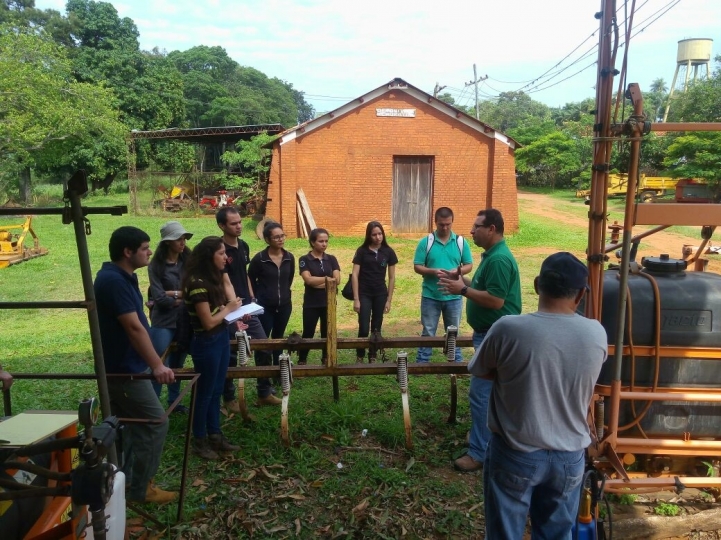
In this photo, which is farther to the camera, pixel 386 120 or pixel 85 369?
pixel 386 120

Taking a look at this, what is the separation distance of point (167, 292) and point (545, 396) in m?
3.42

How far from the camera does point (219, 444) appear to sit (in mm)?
4062

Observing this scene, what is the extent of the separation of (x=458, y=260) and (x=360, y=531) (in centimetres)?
303

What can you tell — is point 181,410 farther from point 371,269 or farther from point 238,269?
point 371,269

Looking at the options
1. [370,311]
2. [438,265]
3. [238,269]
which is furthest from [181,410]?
[438,265]

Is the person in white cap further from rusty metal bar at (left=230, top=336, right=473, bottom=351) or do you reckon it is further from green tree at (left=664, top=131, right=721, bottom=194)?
green tree at (left=664, top=131, right=721, bottom=194)

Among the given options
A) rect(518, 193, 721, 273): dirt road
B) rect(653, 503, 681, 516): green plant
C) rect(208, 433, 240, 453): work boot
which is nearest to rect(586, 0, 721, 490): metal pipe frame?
rect(653, 503, 681, 516): green plant

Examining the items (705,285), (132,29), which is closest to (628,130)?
(705,285)

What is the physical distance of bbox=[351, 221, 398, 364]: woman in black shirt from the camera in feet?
18.5

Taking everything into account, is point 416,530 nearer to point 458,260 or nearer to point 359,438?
point 359,438

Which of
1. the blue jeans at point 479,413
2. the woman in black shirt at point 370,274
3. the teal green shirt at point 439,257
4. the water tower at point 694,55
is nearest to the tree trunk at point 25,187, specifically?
the woman in black shirt at point 370,274

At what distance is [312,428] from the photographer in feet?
14.7

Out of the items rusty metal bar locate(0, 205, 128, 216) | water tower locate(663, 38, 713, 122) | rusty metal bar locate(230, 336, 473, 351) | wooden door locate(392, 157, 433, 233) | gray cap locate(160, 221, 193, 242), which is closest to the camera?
rusty metal bar locate(0, 205, 128, 216)

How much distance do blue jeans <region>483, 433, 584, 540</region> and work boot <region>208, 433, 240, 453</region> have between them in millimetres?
2252
